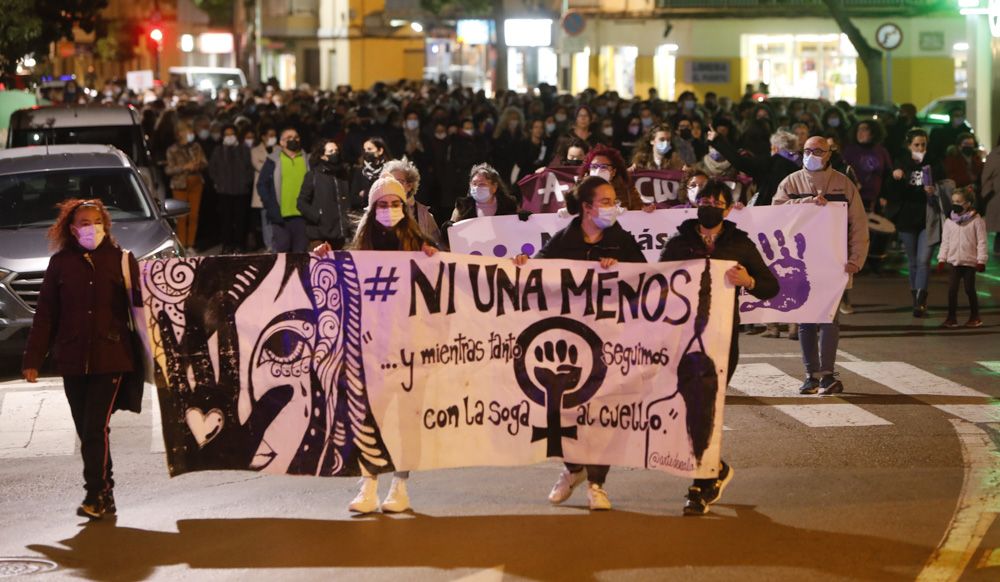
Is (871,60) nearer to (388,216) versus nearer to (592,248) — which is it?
(592,248)

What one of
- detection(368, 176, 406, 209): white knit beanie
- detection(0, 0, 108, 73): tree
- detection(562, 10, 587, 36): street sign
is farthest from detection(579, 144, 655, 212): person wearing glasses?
detection(562, 10, 587, 36): street sign

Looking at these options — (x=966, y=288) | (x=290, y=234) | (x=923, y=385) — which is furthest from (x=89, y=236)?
(x=966, y=288)

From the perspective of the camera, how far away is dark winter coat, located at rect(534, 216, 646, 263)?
8805 millimetres

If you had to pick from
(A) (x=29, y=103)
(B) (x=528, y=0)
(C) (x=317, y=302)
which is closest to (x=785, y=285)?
(C) (x=317, y=302)

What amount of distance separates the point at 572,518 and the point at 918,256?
9.47 metres

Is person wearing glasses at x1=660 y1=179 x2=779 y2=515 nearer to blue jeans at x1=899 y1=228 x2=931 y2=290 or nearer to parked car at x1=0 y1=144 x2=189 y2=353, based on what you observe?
parked car at x1=0 y1=144 x2=189 y2=353

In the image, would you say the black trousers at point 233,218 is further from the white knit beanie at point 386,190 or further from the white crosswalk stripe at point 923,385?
the white knit beanie at point 386,190

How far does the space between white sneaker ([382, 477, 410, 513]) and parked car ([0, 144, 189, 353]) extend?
212 inches

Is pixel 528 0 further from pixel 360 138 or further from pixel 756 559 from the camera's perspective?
pixel 756 559

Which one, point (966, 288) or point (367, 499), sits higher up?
point (966, 288)

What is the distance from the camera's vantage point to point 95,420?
8688 mm

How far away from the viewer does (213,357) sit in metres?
8.59

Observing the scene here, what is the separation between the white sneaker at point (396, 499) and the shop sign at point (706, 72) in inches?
1613

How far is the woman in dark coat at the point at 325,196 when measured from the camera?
16273 mm
